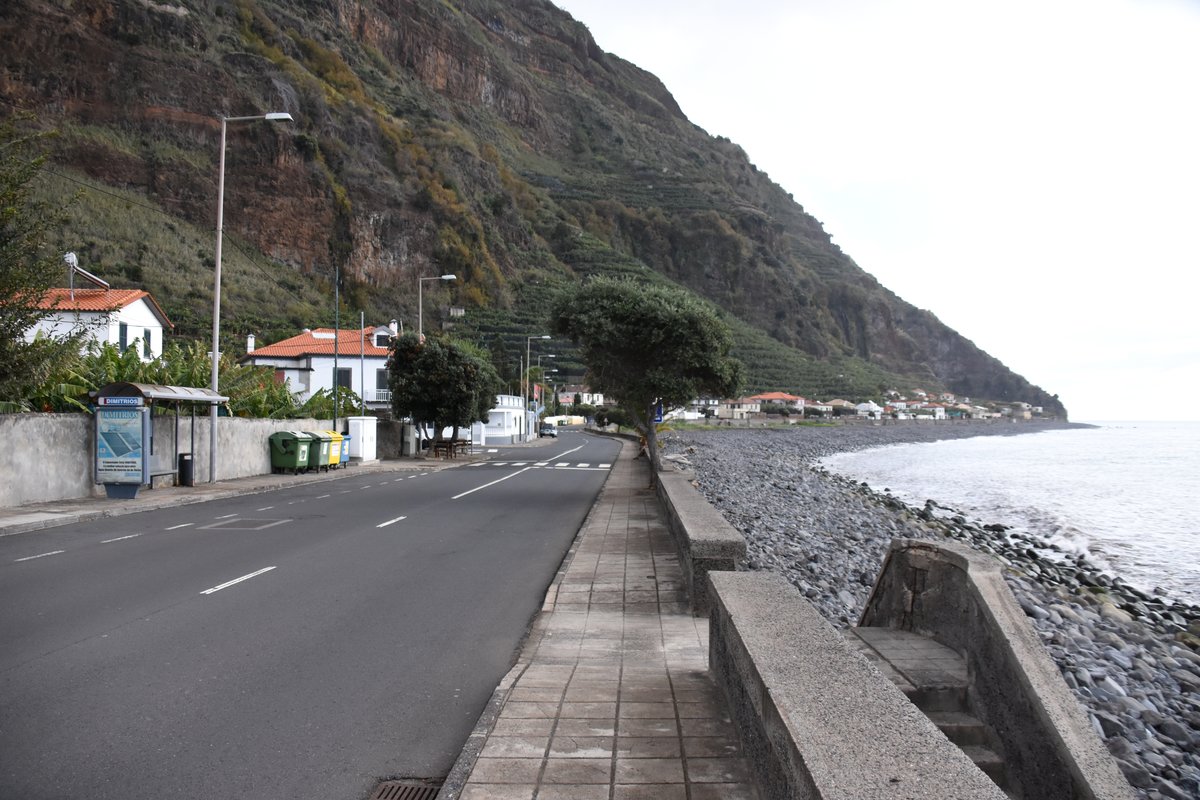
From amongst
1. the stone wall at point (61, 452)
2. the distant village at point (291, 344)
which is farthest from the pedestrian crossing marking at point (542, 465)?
the stone wall at point (61, 452)

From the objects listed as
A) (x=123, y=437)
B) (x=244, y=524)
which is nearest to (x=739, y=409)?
(x=123, y=437)

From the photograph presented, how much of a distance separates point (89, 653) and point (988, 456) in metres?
70.7

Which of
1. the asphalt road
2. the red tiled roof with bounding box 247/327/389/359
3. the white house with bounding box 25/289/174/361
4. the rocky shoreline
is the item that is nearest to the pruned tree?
the rocky shoreline

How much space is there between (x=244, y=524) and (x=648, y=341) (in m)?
10.00

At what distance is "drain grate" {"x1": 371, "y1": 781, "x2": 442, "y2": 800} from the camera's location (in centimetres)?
407

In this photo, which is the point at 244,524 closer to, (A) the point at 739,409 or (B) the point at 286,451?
(B) the point at 286,451

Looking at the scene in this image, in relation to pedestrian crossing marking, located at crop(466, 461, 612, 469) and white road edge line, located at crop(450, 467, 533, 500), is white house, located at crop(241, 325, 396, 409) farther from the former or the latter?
white road edge line, located at crop(450, 467, 533, 500)

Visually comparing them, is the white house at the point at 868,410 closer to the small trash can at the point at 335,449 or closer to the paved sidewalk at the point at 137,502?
the small trash can at the point at 335,449

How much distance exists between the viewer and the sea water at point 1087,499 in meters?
19.3

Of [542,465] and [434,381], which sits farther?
[434,381]

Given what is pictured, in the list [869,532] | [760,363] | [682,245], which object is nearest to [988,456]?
[869,532]

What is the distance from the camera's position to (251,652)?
6605 millimetres

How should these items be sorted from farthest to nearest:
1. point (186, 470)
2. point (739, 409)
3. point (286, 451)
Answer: point (739, 409) < point (286, 451) < point (186, 470)

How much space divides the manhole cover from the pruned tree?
28.1 ft
